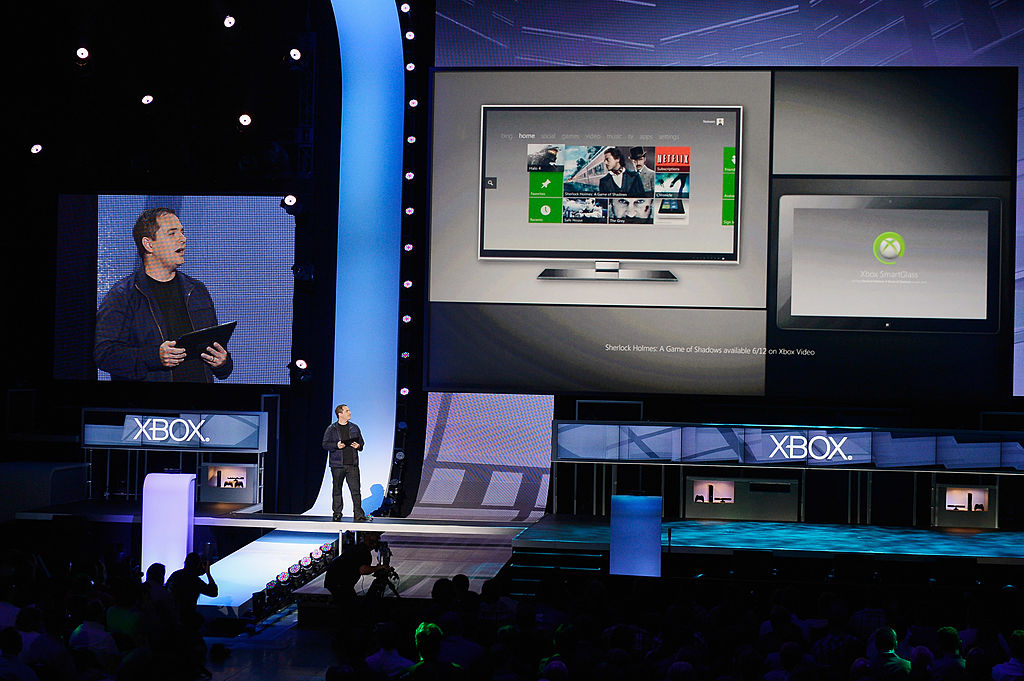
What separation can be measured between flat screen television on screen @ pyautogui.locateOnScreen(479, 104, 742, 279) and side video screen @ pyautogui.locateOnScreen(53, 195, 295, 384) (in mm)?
2625

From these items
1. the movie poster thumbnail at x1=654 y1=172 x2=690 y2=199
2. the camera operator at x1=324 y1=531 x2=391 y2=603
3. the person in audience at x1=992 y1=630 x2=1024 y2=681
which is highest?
the movie poster thumbnail at x1=654 y1=172 x2=690 y2=199

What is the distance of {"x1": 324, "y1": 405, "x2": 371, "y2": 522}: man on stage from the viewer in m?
11.7

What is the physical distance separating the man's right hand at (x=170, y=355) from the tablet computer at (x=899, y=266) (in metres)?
6.63

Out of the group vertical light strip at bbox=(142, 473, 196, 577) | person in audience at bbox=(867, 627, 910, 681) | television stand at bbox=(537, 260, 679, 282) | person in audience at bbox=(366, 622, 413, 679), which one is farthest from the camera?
television stand at bbox=(537, 260, 679, 282)

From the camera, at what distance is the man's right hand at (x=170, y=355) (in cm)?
1270

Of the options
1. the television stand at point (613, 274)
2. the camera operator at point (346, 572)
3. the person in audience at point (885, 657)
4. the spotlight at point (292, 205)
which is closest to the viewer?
the person in audience at point (885, 657)

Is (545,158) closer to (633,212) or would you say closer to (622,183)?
(622,183)

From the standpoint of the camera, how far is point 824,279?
11.9 m

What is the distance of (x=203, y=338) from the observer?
41.7 feet

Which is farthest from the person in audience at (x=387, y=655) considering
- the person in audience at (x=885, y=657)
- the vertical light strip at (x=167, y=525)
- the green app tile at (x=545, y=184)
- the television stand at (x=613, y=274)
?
Result: the green app tile at (x=545, y=184)

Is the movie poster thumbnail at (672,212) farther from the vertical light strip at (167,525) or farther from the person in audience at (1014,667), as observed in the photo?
the person in audience at (1014,667)

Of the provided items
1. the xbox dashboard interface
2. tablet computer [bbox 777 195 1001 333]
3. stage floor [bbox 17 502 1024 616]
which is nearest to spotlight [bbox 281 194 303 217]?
the xbox dashboard interface

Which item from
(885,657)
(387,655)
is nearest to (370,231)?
(387,655)

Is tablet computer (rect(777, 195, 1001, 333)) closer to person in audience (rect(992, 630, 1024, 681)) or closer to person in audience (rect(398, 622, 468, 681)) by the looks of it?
person in audience (rect(992, 630, 1024, 681))
